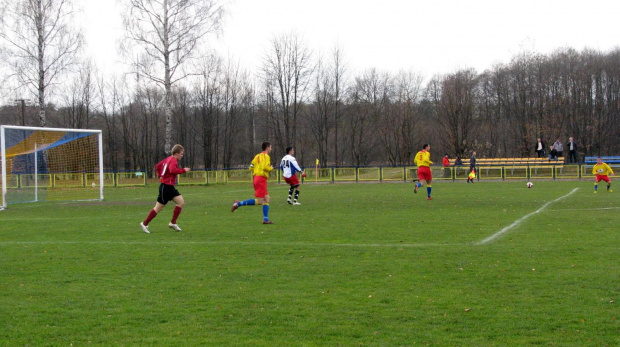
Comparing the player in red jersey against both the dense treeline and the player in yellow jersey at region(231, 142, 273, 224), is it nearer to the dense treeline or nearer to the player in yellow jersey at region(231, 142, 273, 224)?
the player in yellow jersey at region(231, 142, 273, 224)

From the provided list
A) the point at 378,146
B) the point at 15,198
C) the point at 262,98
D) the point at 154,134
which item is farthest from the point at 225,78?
the point at 15,198

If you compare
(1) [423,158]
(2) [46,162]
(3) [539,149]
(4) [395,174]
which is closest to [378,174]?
(4) [395,174]

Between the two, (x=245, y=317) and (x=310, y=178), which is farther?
(x=310, y=178)

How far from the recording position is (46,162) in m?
24.6

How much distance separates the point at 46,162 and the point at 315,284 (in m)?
21.6

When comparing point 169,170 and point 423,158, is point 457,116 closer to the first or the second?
point 423,158

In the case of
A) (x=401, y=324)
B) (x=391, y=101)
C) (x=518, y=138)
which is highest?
(x=391, y=101)

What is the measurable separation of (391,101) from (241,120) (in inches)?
647

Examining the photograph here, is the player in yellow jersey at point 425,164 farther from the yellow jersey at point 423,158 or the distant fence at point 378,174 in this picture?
the distant fence at point 378,174

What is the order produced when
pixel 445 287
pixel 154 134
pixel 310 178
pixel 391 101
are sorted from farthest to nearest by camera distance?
pixel 154 134, pixel 391 101, pixel 310 178, pixel 445 287

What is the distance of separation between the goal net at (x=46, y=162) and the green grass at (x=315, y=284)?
9.65m

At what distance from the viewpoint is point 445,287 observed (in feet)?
21.1

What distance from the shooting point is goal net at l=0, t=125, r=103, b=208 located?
21.1 m

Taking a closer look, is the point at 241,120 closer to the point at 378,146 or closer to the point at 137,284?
the point at 378,146
